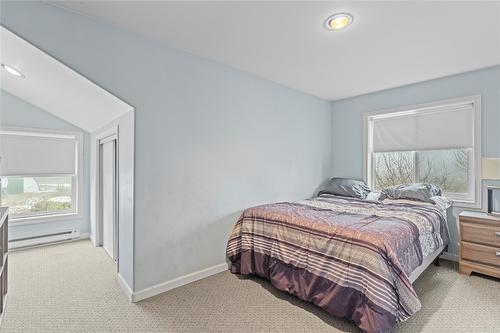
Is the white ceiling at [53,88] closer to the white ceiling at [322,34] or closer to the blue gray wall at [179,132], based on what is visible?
the blue gray wall at [179,132]

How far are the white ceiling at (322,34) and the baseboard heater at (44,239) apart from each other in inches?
134

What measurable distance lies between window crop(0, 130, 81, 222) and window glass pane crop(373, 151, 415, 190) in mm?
5011

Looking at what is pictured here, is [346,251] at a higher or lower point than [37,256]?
higher

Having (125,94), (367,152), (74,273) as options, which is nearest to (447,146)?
(367,152)

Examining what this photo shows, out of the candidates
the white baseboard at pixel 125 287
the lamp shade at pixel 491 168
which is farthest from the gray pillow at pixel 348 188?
the white baseboard at pixel 125 287

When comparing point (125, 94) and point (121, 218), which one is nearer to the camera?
point (125, 94)

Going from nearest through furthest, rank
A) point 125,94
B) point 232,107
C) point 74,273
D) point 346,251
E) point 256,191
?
1. point 346,251
2. point 125,94
3. point 74,273
4. point 232,107
5. point 256,191

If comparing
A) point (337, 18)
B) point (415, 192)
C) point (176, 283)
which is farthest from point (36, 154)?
point (415, 192)

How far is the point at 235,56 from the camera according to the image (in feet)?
8.73

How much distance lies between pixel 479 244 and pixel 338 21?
2.78 meters

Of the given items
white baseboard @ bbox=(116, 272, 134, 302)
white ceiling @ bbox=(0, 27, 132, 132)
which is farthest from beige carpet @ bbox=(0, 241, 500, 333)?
white ceiling @ bbox=(0, 27, 132, 132)

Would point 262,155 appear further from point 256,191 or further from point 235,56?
point 235,56

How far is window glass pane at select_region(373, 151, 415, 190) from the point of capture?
3.74 m

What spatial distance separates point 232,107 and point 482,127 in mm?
3101
